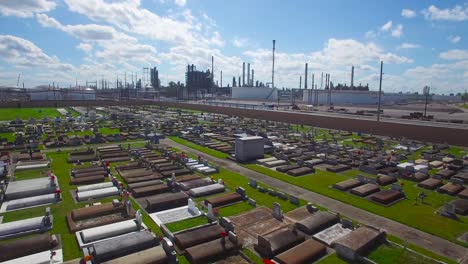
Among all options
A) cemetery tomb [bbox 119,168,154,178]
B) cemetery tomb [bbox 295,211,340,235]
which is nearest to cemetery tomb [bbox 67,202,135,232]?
cemetery tomb [bbox 119,168,154,178]

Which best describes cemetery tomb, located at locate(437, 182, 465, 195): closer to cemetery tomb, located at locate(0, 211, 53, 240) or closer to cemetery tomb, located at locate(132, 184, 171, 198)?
cemetery tomb, located at locate(132, 184, 171, 198)

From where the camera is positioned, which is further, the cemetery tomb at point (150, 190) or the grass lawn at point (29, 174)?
the grass lawn at point (29, 174)

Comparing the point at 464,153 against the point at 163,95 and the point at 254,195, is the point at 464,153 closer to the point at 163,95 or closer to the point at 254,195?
the point at 254,195

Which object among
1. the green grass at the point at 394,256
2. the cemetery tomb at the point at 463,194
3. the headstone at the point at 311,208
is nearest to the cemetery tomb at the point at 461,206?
the cemetery tomb at the point at 463,194

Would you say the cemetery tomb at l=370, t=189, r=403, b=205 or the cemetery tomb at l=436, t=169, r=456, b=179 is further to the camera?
the cemetery tomb at l=436, t=169, r=456, b=179

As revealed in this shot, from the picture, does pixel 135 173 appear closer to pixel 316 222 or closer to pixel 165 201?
pixel 165 201

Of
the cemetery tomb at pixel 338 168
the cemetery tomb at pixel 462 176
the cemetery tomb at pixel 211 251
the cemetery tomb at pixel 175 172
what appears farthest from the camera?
the cemetery tomb at pixel 338 168

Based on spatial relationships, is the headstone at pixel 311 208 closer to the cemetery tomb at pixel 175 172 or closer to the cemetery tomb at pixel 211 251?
the cemetery tomb at pixel 211 251
